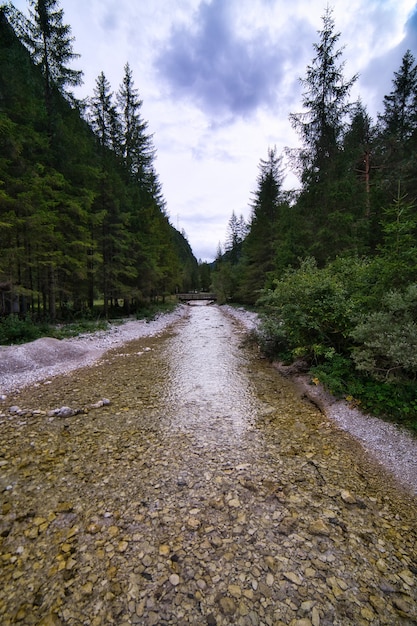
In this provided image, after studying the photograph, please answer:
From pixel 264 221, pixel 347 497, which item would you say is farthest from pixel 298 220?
pixel 347 497

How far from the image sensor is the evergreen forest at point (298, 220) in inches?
199

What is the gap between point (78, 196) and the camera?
46.0ft

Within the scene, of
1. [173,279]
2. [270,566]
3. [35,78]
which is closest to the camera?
[270,566]

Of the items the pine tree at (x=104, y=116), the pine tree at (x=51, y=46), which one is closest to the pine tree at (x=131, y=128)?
the pine tree at (x=104, y=116)

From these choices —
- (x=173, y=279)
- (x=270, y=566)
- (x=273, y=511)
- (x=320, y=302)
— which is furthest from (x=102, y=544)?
(x=173, y=279)

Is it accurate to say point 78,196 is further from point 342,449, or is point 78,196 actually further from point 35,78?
point 342,449

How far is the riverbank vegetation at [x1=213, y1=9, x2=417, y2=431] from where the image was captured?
4750 millimetres

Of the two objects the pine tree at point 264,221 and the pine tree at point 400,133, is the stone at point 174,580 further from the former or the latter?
the pine tree at point 264,221

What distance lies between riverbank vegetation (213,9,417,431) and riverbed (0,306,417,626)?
5.23ft

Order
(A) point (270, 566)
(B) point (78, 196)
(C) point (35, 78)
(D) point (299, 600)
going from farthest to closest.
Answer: (B) point (78, 196), (C) point (35, 78), (A) point (270, 566), (D) point (299, 600)

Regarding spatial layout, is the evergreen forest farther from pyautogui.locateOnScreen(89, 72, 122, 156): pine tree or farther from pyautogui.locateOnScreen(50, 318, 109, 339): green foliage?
pyautogui.locateOnScreen(50, 318, 109, 339): green foliage

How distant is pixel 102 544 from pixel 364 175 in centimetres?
Answer: 1947

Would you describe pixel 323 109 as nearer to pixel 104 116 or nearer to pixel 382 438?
pixel 382 438

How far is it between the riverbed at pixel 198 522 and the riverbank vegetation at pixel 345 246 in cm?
159
